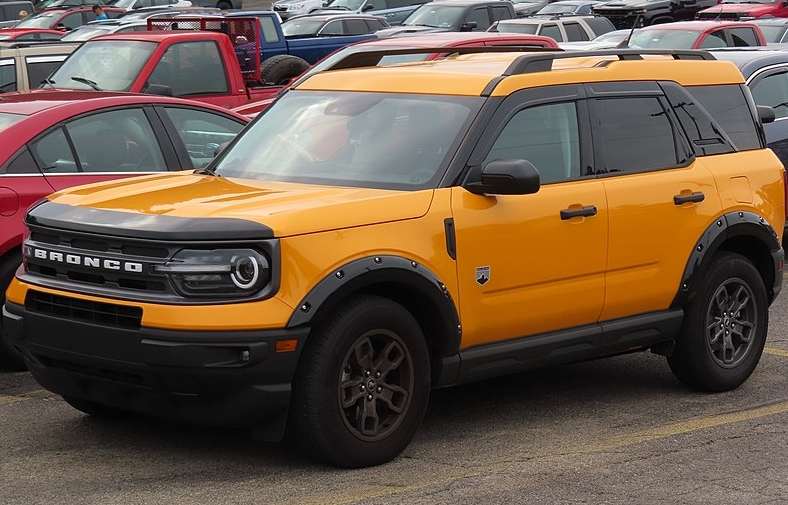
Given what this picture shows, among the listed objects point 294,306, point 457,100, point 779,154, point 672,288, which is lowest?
point 779,154

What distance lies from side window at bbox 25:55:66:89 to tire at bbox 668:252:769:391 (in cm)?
1009

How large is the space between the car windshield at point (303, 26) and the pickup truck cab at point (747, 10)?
7489mm

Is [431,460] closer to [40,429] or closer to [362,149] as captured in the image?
Result: [362,149]

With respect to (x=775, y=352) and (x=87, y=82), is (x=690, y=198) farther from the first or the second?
(x=87, y=82)

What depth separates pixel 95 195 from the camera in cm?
670

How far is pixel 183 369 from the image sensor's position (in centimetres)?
580

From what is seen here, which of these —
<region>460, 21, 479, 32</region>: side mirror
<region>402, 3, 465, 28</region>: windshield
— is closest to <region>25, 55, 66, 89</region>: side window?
<region>460, 21, 479, 32</region>: side mirror

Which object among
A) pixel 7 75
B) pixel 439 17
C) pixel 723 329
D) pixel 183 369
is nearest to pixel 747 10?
pixel 439 17

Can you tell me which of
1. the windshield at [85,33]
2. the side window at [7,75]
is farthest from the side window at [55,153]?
the windshield at [85,33]

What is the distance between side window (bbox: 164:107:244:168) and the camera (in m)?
9.34

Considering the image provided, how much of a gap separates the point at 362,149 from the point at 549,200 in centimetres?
94

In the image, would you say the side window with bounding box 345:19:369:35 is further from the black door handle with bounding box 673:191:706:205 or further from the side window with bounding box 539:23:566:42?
the black door handle with bounding box 673:191:706:205

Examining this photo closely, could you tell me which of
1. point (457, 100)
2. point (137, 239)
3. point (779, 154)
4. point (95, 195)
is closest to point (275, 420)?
point (137, 239)

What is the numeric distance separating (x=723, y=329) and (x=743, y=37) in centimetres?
1526
